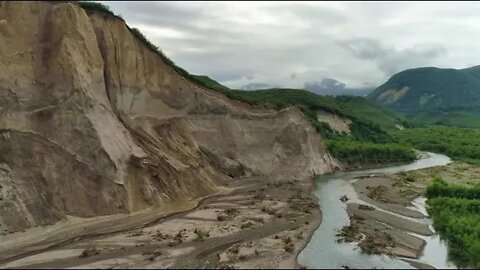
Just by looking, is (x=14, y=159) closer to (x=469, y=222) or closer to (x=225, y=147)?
(x=225, y=147)

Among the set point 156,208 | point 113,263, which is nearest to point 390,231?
point 156,208

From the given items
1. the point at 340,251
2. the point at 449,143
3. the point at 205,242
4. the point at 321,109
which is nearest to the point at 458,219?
the point at 340,251

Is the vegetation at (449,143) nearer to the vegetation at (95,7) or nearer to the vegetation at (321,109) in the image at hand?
the vegetation at (321,109)

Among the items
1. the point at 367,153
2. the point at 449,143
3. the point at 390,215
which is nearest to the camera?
the point at 390,215

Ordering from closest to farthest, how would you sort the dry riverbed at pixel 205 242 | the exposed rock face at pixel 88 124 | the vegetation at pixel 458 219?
1. the dry riverbed at pixel 205 242
2. the vegetation at pixel 458 219
3. the exposed rock face at pixel 88 124

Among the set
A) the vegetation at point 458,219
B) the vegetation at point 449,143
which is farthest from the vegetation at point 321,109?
the vegetation at point 458,219

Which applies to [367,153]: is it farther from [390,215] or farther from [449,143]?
[390,215]
